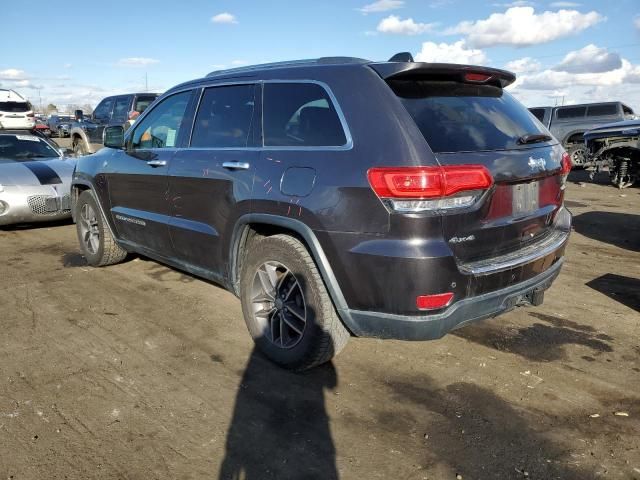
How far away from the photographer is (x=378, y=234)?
270 cm

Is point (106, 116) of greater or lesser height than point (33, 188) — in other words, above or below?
above

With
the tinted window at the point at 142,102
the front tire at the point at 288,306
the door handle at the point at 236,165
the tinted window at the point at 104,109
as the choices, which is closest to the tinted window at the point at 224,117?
the door handle at the point at 236,165

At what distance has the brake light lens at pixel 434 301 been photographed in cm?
267

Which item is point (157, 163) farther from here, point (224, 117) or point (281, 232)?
point (281, 232)

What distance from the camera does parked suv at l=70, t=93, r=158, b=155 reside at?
48.9 ft

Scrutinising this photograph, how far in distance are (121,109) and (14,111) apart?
10.9 m

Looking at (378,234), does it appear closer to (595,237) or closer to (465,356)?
(465,356)

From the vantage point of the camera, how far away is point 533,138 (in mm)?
3229

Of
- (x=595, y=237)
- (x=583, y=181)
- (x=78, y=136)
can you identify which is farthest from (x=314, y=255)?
(x=78, y=136)

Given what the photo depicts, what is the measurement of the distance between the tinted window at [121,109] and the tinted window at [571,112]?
14349 mm

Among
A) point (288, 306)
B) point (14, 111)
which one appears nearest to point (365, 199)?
point (288, 306)

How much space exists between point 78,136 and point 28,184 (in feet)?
36.7

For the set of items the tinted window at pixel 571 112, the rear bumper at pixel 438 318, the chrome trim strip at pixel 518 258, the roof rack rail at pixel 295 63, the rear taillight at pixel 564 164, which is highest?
the tinted window at pixel 571 112

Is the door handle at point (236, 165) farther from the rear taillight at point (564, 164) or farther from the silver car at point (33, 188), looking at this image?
the silver car at point (33, 188)
